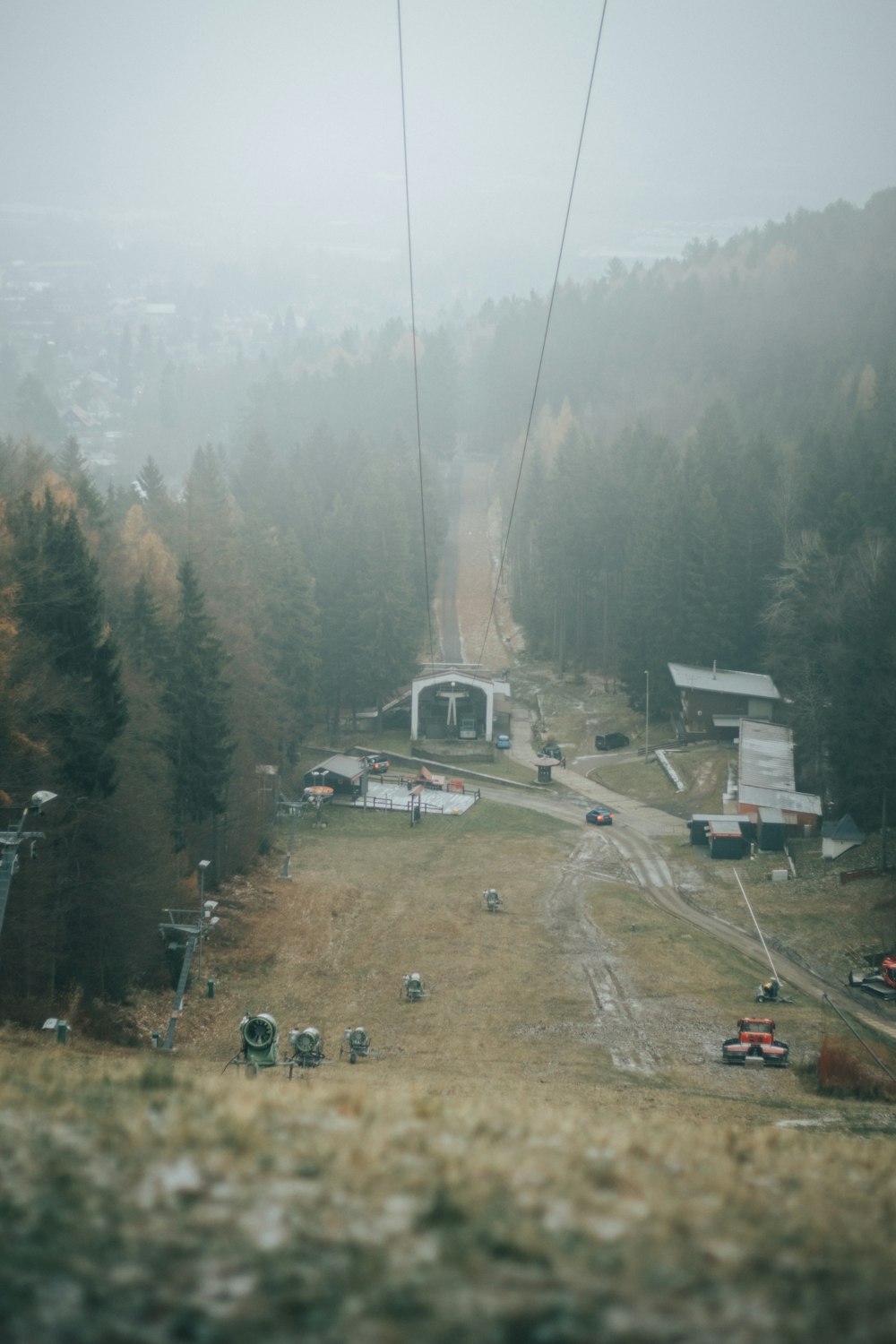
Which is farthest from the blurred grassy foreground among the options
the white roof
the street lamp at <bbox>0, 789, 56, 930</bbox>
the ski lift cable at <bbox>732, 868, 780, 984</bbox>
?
the white roof

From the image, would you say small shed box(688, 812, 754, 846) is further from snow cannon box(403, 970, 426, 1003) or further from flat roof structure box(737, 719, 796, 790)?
snow cannon box(403, 970, 426, 1003)

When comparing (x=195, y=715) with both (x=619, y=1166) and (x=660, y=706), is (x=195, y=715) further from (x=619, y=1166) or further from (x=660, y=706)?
(x=660, y=706)

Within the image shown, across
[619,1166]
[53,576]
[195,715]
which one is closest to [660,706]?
[195,715]

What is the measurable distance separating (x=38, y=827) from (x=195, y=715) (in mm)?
11498

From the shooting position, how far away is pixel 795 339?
115312mm

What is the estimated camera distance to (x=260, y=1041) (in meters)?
20.7

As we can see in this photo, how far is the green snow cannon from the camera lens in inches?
810

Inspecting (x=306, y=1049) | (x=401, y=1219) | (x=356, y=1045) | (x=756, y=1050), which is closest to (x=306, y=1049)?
(x=306, y=1049)

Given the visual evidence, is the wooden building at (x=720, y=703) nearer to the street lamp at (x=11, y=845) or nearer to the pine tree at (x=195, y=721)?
the pine tree at (x=195, y=721)

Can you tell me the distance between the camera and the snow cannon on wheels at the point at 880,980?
3023 cm

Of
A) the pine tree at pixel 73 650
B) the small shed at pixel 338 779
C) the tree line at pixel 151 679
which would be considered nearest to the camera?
the tree line at pixel 151 679

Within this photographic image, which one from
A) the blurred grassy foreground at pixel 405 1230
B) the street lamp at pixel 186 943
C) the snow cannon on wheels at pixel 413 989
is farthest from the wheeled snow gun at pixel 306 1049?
the blurred grassy foreground at pixel 405 1230

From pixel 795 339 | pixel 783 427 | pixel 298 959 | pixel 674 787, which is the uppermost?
pixel 795 339

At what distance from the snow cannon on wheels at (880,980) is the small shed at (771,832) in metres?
13.1
